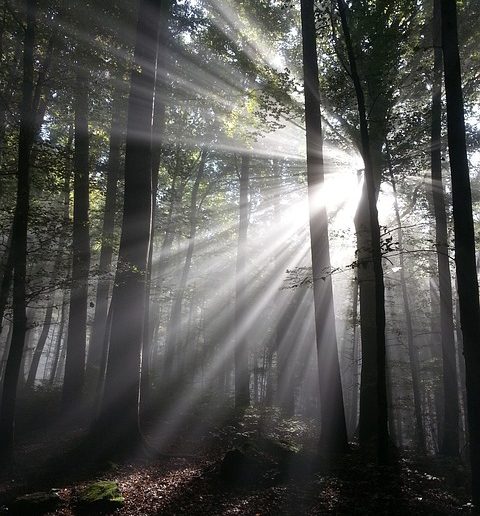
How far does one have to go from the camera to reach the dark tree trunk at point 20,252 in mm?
8070

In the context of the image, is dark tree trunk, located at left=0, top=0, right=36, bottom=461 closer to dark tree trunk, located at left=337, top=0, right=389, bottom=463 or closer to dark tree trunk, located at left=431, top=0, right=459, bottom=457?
dark tree trunk, located at left=337, top=0, right=389, bottom=463

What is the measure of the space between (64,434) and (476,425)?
1038cm

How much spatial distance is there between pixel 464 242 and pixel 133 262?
22.9 feet

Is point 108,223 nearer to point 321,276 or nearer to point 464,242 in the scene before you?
point 321,276

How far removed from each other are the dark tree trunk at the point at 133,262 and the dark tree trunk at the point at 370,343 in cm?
489

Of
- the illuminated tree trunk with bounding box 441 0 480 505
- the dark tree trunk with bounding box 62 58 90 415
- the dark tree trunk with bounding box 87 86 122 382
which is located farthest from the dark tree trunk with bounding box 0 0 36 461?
the illuminated tree trunk with bounding box 441 0 480 505

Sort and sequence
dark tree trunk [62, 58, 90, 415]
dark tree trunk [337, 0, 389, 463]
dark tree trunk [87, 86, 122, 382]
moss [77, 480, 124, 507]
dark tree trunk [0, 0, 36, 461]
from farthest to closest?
dark tree trunk [87, 86, 122, 382]
dark tree trunk [62, 58, 90, 415]
dark tree trunk [0, 0, 36, 461]
dark tree trunk [337, 0, 389, 463]
moss [77, 480, 124, 507]

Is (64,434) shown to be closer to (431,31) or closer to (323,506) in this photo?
(323,506)

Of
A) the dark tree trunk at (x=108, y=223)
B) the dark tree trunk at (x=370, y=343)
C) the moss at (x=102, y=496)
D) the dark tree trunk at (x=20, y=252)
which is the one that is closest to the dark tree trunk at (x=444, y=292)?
the dark tree trunk at (x=370, y=343)

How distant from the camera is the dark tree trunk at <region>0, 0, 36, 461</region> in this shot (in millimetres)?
8070

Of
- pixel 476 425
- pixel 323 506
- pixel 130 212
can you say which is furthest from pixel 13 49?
pixel 476 425

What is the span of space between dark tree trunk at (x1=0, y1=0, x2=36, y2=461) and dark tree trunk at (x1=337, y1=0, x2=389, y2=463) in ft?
21.6

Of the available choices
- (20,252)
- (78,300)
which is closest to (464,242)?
(20,252)

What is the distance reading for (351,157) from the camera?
45.4ft
